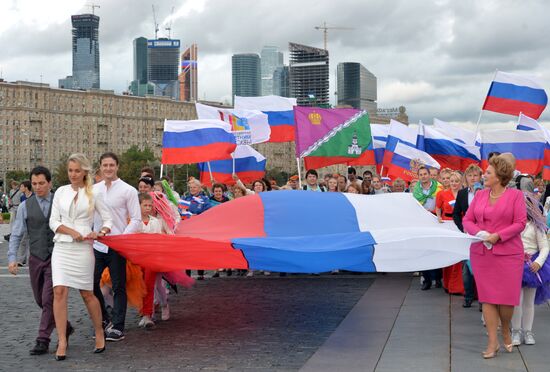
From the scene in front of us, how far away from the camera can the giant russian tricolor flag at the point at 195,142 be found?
1767cm

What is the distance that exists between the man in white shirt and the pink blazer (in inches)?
131

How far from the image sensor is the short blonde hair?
312 inches

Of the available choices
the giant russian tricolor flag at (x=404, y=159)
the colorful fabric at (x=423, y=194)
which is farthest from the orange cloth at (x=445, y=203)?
the giant russian tricolor flag at (x=404, y=159)

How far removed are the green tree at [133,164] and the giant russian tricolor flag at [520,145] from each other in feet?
349

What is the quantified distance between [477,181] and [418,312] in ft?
5.55

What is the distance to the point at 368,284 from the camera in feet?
44.2

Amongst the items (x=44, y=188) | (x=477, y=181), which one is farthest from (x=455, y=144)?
(x=44, y=188)

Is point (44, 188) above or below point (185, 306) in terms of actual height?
above

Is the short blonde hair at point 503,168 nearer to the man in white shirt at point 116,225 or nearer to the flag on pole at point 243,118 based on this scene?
the man in white shirt at point 116,225

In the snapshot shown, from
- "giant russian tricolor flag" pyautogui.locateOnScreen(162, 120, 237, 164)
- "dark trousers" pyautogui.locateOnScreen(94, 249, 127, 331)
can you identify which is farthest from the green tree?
"dark trousers" pyautogui.locateOnScreen(94, 249, 127, 331)

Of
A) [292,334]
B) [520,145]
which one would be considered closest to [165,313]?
[292,334]

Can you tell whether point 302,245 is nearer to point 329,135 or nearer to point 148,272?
point 148,272

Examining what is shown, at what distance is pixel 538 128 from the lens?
19453 millimetres

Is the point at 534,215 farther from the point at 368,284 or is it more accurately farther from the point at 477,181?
the point at 368,284
